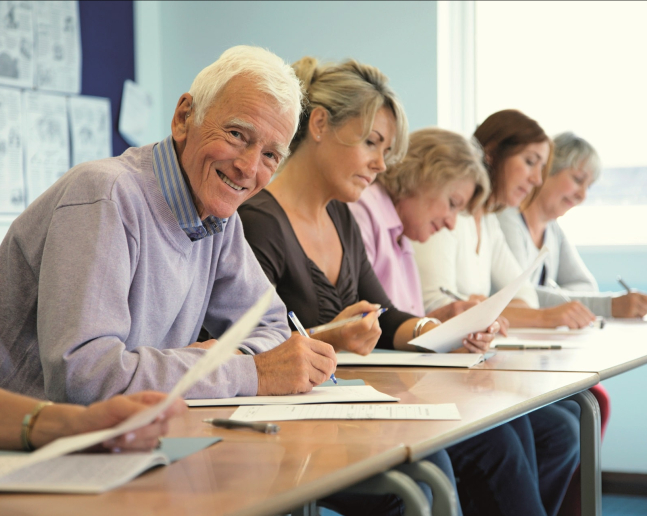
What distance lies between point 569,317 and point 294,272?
41.8 inches

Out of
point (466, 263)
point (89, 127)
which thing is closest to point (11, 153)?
point (89, 127)

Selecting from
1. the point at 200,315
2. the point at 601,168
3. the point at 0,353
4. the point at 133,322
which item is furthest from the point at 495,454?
the point at 601,168

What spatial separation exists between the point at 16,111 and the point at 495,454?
85.4 inches

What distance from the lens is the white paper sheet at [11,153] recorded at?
9.23ft

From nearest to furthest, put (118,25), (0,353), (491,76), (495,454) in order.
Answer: (0,353)
(495,454)
(118,25)
(491,76)

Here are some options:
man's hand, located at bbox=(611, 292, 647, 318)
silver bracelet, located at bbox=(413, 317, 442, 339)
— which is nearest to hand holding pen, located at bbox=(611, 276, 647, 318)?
man's hand, located at bbox=(611, 292, 647, 318)

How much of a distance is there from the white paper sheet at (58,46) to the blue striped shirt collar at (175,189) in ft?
6.47

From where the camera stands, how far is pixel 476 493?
1.68 metres

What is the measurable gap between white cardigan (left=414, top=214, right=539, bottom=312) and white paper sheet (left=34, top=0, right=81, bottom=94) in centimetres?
158

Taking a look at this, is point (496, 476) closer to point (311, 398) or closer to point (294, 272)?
point (294, 272)

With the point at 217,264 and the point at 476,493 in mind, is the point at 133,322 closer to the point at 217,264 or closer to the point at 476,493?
the point at 217,264

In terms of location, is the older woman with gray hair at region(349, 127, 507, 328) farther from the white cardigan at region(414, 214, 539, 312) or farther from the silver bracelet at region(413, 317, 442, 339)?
the silver bracelet at region(413, 317, 442, 339)

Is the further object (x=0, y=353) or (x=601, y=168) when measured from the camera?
(x=601, y=168)

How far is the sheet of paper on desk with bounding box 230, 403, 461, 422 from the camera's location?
0.96 m
